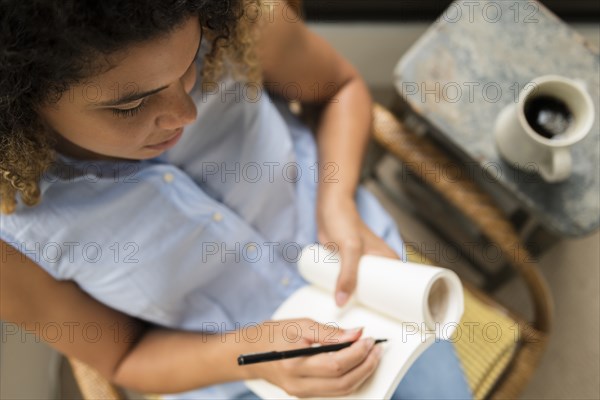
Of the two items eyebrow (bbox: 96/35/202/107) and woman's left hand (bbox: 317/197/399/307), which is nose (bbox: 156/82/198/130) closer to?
eyebrow (bbox: 96/35/202/107)

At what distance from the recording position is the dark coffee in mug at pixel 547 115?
0.71m

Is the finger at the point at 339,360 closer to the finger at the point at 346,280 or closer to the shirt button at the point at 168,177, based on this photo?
the finger at the point at 346,280

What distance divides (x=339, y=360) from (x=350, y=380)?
26 mm

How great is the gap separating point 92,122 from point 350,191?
415 mm

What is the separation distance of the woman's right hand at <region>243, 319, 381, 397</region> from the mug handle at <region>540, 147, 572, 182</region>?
0.32 m

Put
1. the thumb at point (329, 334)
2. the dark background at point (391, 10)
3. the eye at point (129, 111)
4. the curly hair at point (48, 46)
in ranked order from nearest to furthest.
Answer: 1. the curly hair at point (48, 46)
2. the eye at point (129, 111)
3. the thumb at point (329, 334)
4. the dark background at point (391, 10)

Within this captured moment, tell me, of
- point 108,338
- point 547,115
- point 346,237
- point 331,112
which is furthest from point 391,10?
point 108,338

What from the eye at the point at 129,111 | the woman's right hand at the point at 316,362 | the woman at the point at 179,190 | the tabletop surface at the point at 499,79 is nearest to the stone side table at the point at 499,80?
the tabletop surface at the point at 499,79

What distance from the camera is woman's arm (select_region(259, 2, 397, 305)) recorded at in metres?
0.71

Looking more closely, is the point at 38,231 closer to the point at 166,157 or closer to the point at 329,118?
the point at 166,157

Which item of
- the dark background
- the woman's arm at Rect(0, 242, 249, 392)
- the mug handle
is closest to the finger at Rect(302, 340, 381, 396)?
the woman's arm at Rect(0, 242, 249, 392)

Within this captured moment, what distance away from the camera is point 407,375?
714 mm

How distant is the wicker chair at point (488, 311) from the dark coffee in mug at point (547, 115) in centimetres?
13

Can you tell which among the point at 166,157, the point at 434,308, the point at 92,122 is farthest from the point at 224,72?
the point at 434,308
